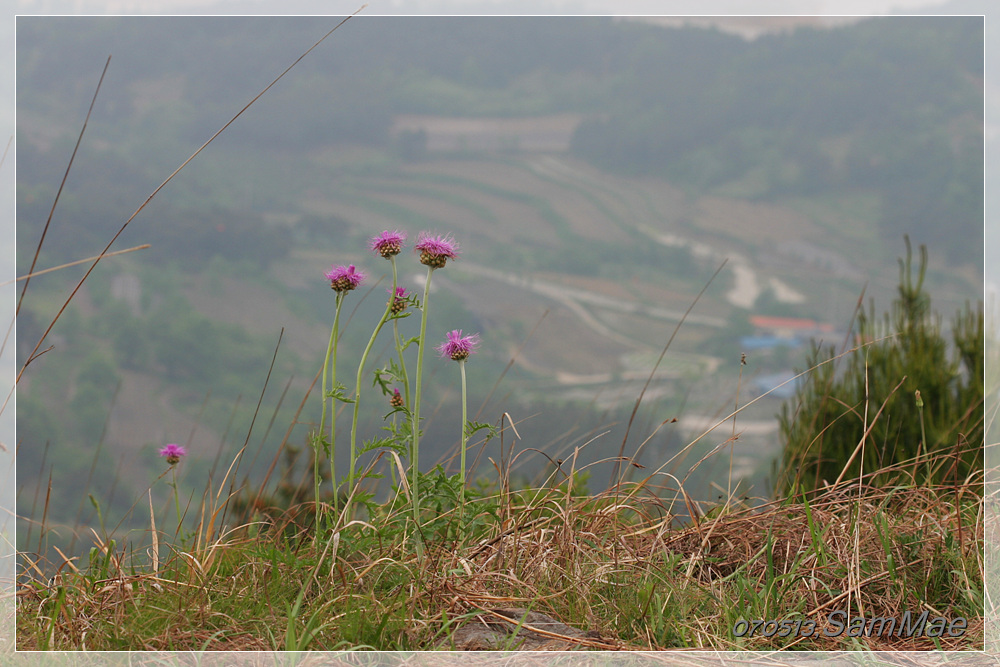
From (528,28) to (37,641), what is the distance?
29696 mm

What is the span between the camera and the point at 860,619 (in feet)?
5.05

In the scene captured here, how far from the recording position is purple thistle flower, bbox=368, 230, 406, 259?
5.53ft

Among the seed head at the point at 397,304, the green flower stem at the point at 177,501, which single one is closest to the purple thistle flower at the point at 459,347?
the seed head at the point at 397,304

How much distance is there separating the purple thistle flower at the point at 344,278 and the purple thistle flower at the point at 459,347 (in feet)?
0.80

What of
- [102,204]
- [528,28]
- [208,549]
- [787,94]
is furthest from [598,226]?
[208,549]

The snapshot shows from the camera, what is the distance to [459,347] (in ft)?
5.45

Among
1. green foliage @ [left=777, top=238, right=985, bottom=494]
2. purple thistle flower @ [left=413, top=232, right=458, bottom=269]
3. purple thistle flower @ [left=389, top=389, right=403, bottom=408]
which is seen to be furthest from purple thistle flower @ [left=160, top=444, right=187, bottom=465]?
green foliage @ [left=777, top=238, right=985, bottom=494]

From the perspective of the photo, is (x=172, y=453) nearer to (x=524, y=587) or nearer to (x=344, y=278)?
(x=344, y=278)

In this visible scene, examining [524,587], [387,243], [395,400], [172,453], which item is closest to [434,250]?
[387,243]

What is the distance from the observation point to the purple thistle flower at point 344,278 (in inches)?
64.8

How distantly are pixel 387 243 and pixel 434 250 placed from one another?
15 centimetres

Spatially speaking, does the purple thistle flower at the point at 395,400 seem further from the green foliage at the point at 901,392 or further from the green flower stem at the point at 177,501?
the green foliage at the point at 901,392

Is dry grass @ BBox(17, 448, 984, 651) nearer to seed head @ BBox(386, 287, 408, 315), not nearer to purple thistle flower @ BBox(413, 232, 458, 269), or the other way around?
seed head @ BBox(386, 287, 408, 315)

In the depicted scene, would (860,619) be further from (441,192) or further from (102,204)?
(102,204)
